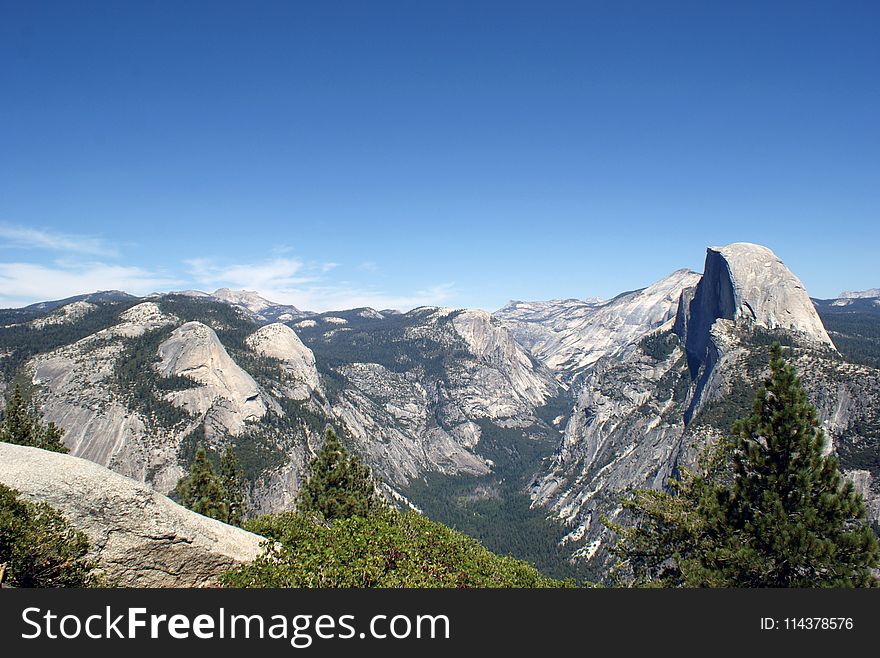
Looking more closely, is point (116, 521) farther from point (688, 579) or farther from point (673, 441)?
point (673, 441)

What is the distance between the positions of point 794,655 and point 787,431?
45.9 feet

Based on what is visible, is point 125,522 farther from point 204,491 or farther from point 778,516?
point 204,491

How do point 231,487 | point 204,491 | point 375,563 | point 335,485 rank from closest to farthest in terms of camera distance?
point 375,563
point 335,485
point 204,491
point 231,487

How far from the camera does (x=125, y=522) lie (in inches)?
639

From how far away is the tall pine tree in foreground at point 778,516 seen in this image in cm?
1994

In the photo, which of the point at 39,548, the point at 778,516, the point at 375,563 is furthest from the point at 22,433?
the point at 778,516

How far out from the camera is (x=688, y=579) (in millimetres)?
20906

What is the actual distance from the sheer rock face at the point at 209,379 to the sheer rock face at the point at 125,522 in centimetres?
15172

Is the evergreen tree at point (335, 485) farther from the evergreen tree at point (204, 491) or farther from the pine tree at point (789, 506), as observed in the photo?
the pine tree at point (789, 506)

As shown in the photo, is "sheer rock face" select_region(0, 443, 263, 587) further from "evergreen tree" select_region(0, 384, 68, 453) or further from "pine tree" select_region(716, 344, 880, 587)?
"evergreen tree" select_region(0, 384, 68, 453)

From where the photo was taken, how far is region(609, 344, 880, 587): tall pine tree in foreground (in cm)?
1994

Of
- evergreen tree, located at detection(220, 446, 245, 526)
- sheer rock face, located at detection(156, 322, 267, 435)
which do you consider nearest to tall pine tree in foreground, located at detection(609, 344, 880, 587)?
evergreen tree, located at detection(220, 446, 245, 526)

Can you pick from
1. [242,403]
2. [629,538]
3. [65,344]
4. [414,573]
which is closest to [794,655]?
[414,573]

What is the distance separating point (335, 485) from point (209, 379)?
138m
